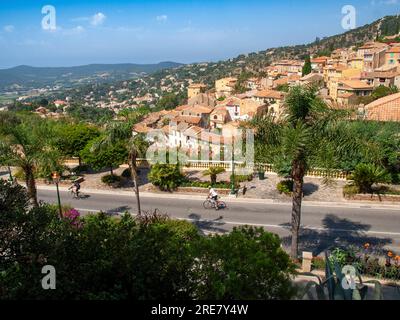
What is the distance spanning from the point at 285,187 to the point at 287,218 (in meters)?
3.02

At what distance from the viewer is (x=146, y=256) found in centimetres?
725

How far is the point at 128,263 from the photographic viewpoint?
708cm

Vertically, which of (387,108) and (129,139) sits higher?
(129,139)

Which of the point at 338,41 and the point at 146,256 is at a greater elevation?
the point at 338,41

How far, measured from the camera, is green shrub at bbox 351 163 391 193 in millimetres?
18297

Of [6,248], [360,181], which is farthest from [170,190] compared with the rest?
[6,248]

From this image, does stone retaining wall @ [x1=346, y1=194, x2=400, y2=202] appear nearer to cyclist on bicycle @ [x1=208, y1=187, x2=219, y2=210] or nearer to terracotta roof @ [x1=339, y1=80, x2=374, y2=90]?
cyclist on bicycle @ [x1=208, y1=187, x2=219, y2=210]

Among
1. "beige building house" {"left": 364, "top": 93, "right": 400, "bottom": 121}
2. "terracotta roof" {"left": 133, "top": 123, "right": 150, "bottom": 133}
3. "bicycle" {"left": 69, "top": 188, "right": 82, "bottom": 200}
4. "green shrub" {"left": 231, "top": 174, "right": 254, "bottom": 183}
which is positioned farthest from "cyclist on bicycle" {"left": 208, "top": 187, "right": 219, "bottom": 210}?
"beige building house" {"left": 364, "top": 93, "right": 400, "bottom": 121}

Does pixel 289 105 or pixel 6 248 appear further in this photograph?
pixel 289 105

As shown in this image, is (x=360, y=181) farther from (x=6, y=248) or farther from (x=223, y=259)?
(x=6, y=248)

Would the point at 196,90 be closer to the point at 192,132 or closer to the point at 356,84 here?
the point at 356,84

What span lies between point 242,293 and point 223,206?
12442 mm

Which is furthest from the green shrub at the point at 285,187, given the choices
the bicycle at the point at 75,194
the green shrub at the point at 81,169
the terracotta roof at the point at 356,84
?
the terracotta roof at the point at 356,84

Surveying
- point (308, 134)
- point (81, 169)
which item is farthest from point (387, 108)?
point (308, 134)
